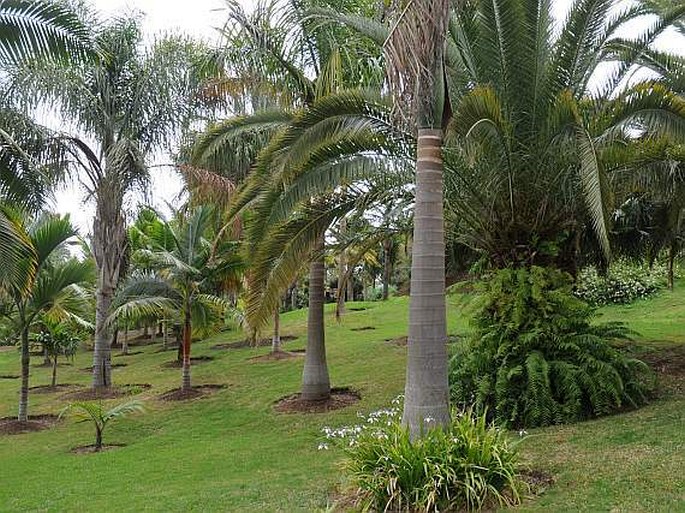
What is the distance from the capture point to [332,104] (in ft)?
25.9

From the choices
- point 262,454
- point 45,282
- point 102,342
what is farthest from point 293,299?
point 262,454

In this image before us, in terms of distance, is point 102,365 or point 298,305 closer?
point 102,365

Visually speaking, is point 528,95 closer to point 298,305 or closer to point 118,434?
point 118,434

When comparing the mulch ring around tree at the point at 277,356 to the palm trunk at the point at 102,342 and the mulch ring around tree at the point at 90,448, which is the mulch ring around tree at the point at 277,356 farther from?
the mulch ring around tree at the point at 90,448

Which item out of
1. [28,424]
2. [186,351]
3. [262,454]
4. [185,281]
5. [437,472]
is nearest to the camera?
[437,472]

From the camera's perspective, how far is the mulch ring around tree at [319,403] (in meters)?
11.9

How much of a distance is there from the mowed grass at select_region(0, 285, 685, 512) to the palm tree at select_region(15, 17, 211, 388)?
336 cm

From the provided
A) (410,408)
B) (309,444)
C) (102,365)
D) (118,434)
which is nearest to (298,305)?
(102,365)

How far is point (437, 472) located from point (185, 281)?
10767 millimetres

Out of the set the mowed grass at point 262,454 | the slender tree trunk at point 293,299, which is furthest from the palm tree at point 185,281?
the slender tree trunk at point 293,299

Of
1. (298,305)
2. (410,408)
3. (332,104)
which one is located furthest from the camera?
(298,305)

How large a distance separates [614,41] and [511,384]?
16.8 ft

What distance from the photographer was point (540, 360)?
8602mm

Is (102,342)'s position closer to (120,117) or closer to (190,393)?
(190,393)
